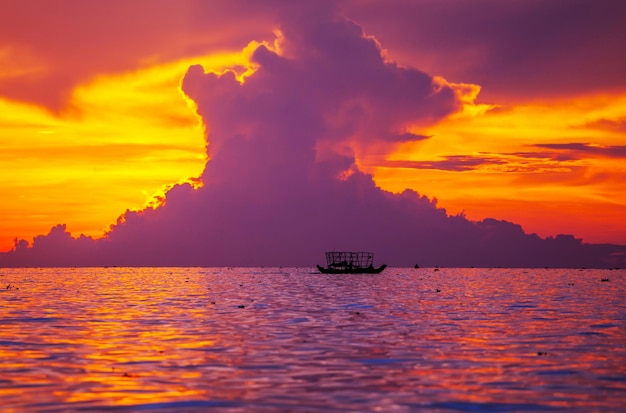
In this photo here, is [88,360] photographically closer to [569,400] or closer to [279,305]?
[569,400]

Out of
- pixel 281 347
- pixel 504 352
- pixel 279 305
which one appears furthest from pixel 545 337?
pixel 279 305

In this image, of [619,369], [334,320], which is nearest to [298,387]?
[619,369]

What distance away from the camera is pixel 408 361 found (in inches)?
1222

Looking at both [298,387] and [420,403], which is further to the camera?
[298,387]

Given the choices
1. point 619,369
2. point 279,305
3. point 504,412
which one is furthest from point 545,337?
point 279,305

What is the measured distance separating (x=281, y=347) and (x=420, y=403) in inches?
562

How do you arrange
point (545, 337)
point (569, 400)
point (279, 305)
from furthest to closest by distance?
point (279, 305)
point (545, 337)
point (569, 400)

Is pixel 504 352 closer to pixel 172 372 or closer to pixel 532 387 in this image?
pixel 532 387

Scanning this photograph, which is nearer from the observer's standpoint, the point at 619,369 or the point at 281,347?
the point at 619,369

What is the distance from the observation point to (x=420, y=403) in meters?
22.4

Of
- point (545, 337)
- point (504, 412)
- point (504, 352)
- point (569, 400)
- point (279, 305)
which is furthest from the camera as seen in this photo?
point (279, 305)

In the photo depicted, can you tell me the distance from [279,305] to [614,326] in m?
31.1

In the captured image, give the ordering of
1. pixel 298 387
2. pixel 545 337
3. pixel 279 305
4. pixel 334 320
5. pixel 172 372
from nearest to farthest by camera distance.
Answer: pixel 298 387 < pixel 172 372 < pixel 545 337 < pixel 334 320 < pixel 279 305

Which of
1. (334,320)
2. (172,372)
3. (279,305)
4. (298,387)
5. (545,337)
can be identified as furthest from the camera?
(279,305)
